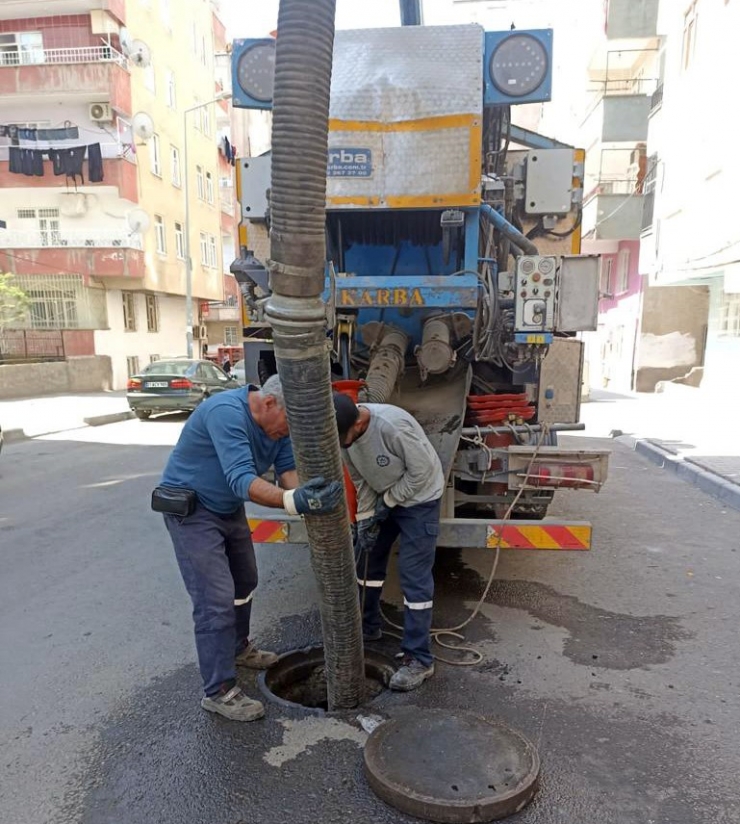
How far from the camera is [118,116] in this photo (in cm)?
2095

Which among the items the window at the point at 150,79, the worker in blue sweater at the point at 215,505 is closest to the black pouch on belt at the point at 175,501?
the worker in blue sweater at the point at 215,505

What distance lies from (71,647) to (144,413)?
10935mm

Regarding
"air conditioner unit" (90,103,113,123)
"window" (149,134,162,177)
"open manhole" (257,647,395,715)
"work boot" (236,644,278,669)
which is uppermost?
"air conditioner unit" (90,103,113,123)

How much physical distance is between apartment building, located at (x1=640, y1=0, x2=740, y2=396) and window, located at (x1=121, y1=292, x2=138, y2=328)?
17785mm

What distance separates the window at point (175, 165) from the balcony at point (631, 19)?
16.7m

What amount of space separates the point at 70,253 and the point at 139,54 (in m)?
7.52

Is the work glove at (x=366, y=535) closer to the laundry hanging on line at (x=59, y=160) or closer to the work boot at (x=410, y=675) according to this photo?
the work boot at (x=410, y=675)

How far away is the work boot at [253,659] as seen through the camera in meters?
3.33

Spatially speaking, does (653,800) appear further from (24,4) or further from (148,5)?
(148,5)

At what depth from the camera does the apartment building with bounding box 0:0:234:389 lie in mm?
20500

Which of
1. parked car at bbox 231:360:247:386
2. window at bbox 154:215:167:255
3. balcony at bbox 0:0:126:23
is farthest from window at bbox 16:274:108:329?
balcony at bbox 0:0:126:23

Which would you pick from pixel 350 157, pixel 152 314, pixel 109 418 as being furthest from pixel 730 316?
pixel 152 314


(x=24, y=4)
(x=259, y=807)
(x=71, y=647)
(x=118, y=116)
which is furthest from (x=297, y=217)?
(x=24, y=4)

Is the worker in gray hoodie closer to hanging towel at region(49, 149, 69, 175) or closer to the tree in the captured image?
the tree
